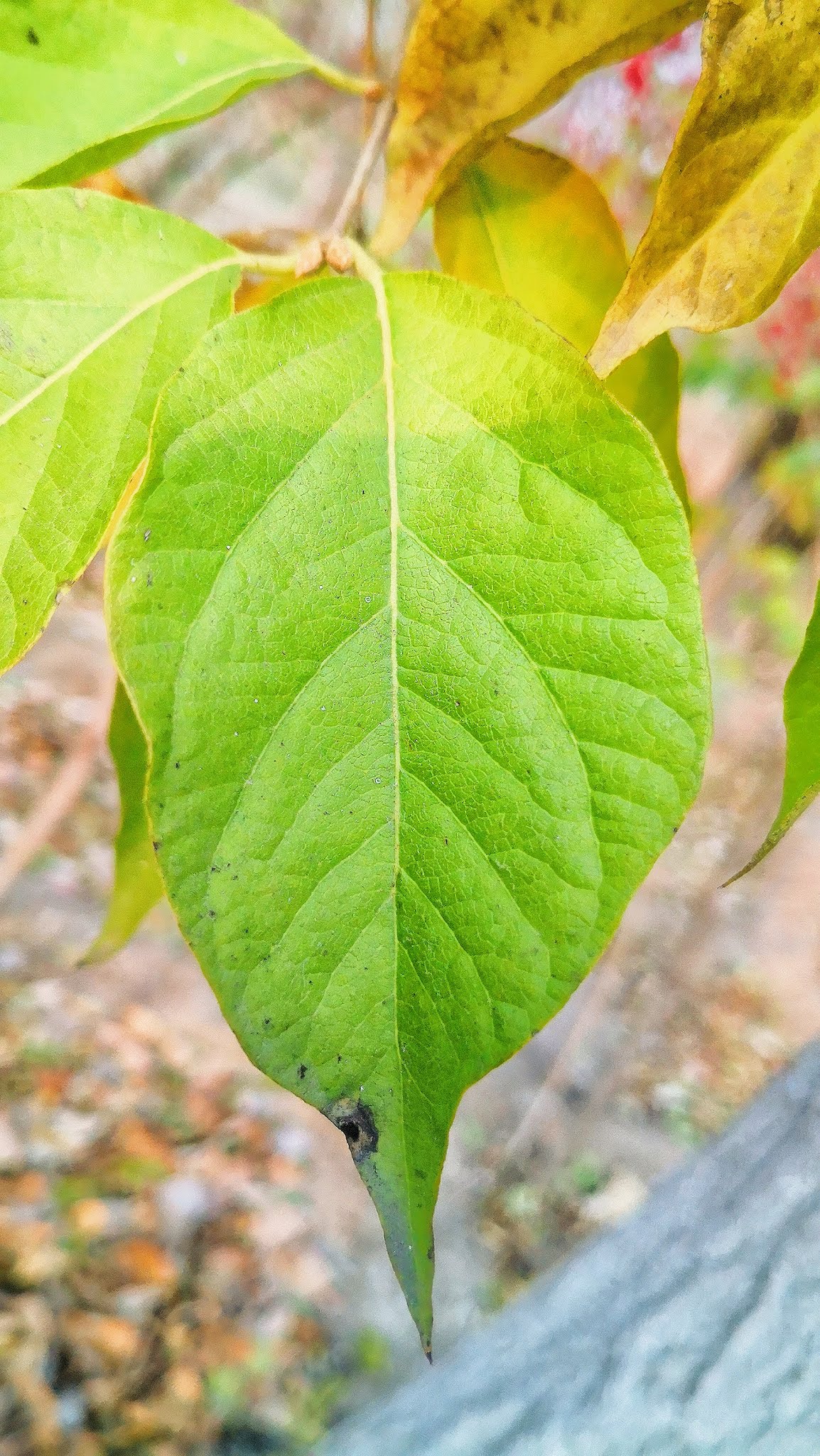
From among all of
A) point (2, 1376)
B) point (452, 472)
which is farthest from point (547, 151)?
point (2, 1376)

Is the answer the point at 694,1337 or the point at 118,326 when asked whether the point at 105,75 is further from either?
the point at 694,1337

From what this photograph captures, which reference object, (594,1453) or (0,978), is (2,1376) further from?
(594,1453)

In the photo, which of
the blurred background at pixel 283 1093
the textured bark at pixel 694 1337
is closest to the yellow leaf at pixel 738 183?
the textured bark at pixel 694 1337

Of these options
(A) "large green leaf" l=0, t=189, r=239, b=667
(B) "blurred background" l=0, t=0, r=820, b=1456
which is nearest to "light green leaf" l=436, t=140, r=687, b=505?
(A) "large green leaf" l=0, t=189, r=239, b=667

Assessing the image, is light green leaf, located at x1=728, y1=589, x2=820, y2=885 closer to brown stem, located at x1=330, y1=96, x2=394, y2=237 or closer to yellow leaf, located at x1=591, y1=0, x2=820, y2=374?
yellow leaf, located at x1=591, y1=0, x2=820, y2=374

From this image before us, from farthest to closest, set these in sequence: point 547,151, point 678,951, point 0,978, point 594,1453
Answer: point 678,951 → point 0,978 → point 594,1453 → point 547,151

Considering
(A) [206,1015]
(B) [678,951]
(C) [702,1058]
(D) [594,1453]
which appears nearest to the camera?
(D) [594,1453]

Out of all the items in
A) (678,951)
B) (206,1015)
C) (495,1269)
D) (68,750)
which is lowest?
(495,1269)
